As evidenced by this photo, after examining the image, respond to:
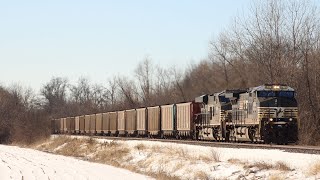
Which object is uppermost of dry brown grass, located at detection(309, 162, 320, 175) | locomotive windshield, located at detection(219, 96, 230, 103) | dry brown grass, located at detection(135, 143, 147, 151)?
locomotive windshield, located at detection(219, 96, 230, 103)

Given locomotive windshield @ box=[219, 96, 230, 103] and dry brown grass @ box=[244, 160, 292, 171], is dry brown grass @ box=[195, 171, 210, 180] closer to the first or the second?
dry brown grass @ box=[244, 160, 292, 171]

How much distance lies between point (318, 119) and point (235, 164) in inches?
615

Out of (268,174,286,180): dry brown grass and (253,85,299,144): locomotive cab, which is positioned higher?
(253,85,299,144): locomotive cab

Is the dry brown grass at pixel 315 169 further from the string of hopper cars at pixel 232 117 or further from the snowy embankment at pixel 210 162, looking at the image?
the string of hopper cars at pixel 232 117

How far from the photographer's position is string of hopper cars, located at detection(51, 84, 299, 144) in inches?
975

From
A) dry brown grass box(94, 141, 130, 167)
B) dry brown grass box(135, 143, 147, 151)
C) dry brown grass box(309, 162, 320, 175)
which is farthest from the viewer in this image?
dry brown grass box(94, 141, 130, 167)

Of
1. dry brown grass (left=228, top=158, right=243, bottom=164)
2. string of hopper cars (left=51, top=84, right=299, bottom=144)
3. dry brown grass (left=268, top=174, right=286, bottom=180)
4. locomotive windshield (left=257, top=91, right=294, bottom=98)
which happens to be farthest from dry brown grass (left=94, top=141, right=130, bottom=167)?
dry brown grass (left=268, top=174, right=286, bottom=180)

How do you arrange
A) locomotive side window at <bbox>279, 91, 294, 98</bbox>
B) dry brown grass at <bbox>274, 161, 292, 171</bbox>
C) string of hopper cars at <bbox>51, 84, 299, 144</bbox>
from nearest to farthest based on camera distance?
dry brown grass at <bbox>274, 161, 292, 171</bbox>
string of hopper cars at <bbox>51, 84, 299, 144</bbox>
locomotive side window at <bbox>279, 91, 294, 98</bbox>

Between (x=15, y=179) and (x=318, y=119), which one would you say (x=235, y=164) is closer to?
(x=15, y=179)

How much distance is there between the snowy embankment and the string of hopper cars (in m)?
3.85

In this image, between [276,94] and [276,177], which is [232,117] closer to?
[276,94]

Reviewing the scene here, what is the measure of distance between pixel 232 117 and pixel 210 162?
391 inches

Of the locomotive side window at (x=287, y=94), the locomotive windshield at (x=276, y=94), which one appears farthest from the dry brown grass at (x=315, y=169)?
the locomotive side window at (x=287, y=94)

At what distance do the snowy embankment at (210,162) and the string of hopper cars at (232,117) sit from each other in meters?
3.85
